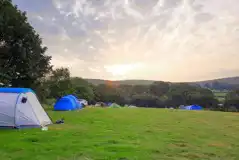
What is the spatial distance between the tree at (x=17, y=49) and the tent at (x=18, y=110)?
932cm

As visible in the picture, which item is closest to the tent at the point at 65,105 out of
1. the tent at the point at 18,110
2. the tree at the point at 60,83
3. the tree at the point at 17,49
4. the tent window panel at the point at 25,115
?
the tree at the point at 17,49

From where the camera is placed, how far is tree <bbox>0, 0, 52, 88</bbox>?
2533 cm

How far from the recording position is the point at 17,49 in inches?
1019

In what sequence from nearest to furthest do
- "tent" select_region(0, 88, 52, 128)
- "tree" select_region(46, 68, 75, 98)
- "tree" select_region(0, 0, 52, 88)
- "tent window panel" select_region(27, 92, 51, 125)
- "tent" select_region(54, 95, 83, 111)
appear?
"tent" select_region(0, 88, 52, 128)
"tent window panel" select_region(27, 92, 51, 125)
"tree" select_region(0, 0, 52, 88)
"tent" select_region(54, 95, 83, 111)
"tree" select_region(46, 68, 75, 98)

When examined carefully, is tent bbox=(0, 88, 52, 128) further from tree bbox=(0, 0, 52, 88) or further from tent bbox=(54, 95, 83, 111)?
tent bbox=(54, 95, 83, 111)

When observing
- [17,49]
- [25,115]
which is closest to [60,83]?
[17,49]

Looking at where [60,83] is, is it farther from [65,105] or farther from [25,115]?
[25,115]

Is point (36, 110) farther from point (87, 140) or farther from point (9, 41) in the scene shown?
point (9, 41)

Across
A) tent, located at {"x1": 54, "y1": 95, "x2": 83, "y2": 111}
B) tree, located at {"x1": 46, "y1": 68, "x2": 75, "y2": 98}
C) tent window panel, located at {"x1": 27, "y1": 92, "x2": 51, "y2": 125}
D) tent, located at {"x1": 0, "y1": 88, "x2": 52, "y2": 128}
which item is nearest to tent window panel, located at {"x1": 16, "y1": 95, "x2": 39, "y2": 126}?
tent, located at {"x1": 0, "y1": 88, "x2": 52, "y2": 128}

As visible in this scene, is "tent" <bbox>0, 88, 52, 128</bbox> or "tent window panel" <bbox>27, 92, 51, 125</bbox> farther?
"tent window panel" <bbox>27, 92, 51, 125</bbox>

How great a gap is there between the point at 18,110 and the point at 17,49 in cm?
1192

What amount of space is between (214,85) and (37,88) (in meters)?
89.1

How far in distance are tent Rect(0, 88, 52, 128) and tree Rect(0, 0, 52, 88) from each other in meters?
9.32

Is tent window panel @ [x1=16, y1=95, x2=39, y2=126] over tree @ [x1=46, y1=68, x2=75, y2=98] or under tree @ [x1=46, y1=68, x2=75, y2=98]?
under
